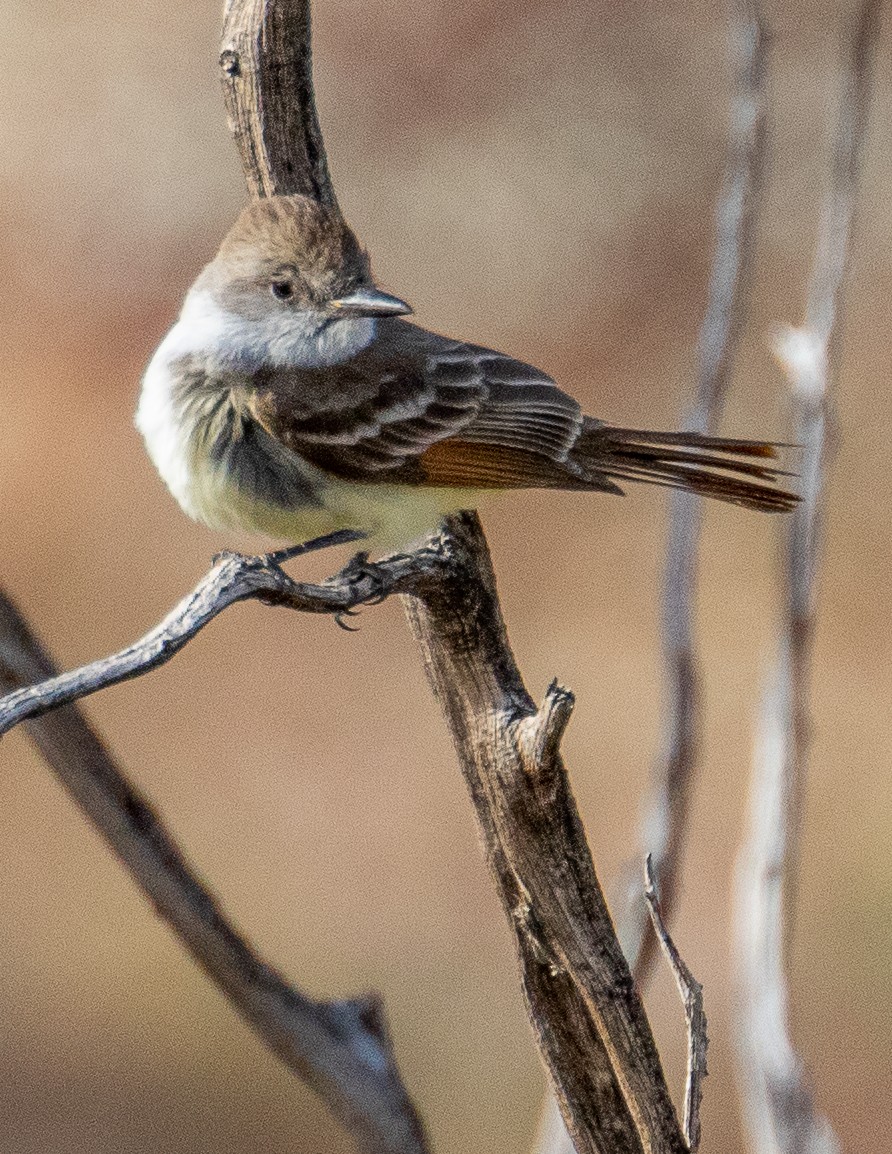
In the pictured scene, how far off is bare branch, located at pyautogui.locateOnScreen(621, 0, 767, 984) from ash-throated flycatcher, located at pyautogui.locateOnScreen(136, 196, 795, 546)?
0.37 m

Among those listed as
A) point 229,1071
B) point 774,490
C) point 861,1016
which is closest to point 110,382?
point 229,1071

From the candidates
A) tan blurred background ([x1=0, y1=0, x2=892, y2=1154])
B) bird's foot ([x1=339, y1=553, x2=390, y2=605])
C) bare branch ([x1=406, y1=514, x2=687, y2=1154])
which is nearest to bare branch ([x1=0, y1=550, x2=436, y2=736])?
bird's foot ([x1=339, y1=553, x2=390, y2=605])

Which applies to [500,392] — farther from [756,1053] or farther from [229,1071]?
[229,1071]

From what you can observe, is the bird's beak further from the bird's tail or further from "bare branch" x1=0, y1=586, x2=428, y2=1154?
"bare branch" x1=0, y1=586, x2=428, y2=1154

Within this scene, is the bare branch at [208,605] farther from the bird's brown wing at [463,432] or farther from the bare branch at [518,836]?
the bird's brown wing at [463,432]

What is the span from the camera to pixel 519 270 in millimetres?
8664

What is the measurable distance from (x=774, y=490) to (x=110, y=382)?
18.8 ft

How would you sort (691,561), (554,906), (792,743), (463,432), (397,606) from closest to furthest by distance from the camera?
(554,906)
(792,743)
(691,561)
(463,432)
(397,606)

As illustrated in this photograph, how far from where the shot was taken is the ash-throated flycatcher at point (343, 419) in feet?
11.4

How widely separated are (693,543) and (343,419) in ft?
3.10

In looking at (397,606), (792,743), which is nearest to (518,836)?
(792,743)

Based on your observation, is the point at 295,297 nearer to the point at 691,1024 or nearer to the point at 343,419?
the point at 343,419

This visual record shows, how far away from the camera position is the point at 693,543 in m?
2.97

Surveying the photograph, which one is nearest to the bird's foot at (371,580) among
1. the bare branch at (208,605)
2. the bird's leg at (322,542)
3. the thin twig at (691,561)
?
the bare branch at (208,605)
